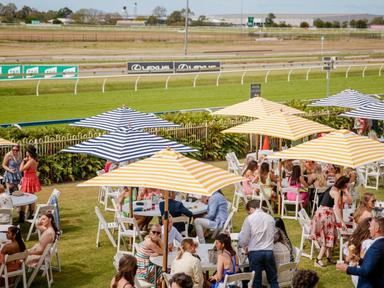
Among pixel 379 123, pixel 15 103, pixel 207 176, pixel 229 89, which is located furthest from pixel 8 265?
pixel 229 89

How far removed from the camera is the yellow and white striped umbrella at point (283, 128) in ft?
49.3

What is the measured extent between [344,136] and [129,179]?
507 centimetres

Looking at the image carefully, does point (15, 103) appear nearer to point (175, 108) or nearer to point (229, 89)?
point (175, 108)

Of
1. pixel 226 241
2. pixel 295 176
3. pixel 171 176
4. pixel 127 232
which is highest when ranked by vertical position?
pixel 171 176

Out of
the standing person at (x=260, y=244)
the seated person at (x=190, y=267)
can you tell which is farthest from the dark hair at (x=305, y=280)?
the standing person at (x=260, y=244)

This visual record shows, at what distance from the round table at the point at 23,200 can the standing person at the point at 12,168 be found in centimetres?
111

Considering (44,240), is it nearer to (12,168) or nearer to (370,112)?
(12,168)

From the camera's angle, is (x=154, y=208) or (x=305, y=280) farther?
(x=154, y=208)

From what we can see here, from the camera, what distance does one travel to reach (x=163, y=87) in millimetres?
43406

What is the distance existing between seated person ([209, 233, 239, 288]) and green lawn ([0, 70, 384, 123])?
2061 cm

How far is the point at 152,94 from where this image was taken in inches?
1518

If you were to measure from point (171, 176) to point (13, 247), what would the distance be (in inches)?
99.2

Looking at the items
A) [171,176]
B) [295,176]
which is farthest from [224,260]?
[295,176]

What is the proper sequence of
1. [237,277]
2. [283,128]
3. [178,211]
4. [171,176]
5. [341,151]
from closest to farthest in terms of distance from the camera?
1. [237,277]
2. [171,176]
3. [178,211]
4. [341,151]
5. [283,128]
